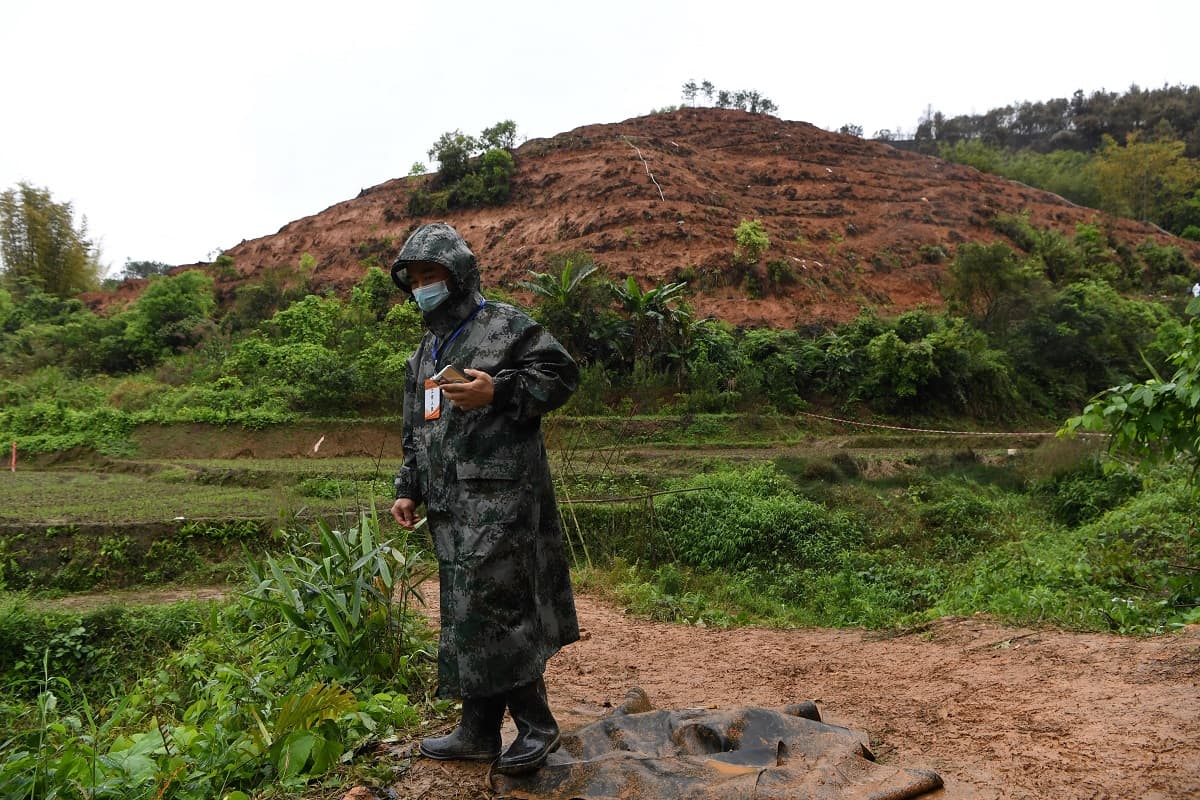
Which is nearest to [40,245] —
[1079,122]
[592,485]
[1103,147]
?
[592,485]

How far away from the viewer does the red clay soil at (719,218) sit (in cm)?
2820

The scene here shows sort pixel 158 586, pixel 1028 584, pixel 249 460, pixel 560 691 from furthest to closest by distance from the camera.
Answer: pixel 249 460, pixel 158 586, pixel 1028 584, pixel 560 691

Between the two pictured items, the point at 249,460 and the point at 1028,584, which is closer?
the point at 1028,584

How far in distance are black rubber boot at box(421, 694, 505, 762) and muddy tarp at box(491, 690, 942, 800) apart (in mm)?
207

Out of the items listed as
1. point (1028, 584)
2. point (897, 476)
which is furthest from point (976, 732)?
point (897, 476)

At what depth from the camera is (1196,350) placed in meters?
3.62

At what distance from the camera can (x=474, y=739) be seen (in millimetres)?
2742

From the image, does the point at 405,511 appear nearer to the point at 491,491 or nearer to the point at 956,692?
the point at 491,491

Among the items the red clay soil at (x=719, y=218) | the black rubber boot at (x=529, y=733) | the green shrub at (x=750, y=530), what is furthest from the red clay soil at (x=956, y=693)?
the red clay soil at (x=719, y=218)

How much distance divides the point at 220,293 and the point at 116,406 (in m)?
14.3

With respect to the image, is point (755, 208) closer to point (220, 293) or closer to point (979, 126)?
point (220, 293)

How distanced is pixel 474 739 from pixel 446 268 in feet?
5.19

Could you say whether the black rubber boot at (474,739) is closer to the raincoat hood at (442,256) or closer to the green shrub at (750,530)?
the raincoat hood at (442,256)

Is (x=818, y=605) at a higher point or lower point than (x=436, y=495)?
lower
